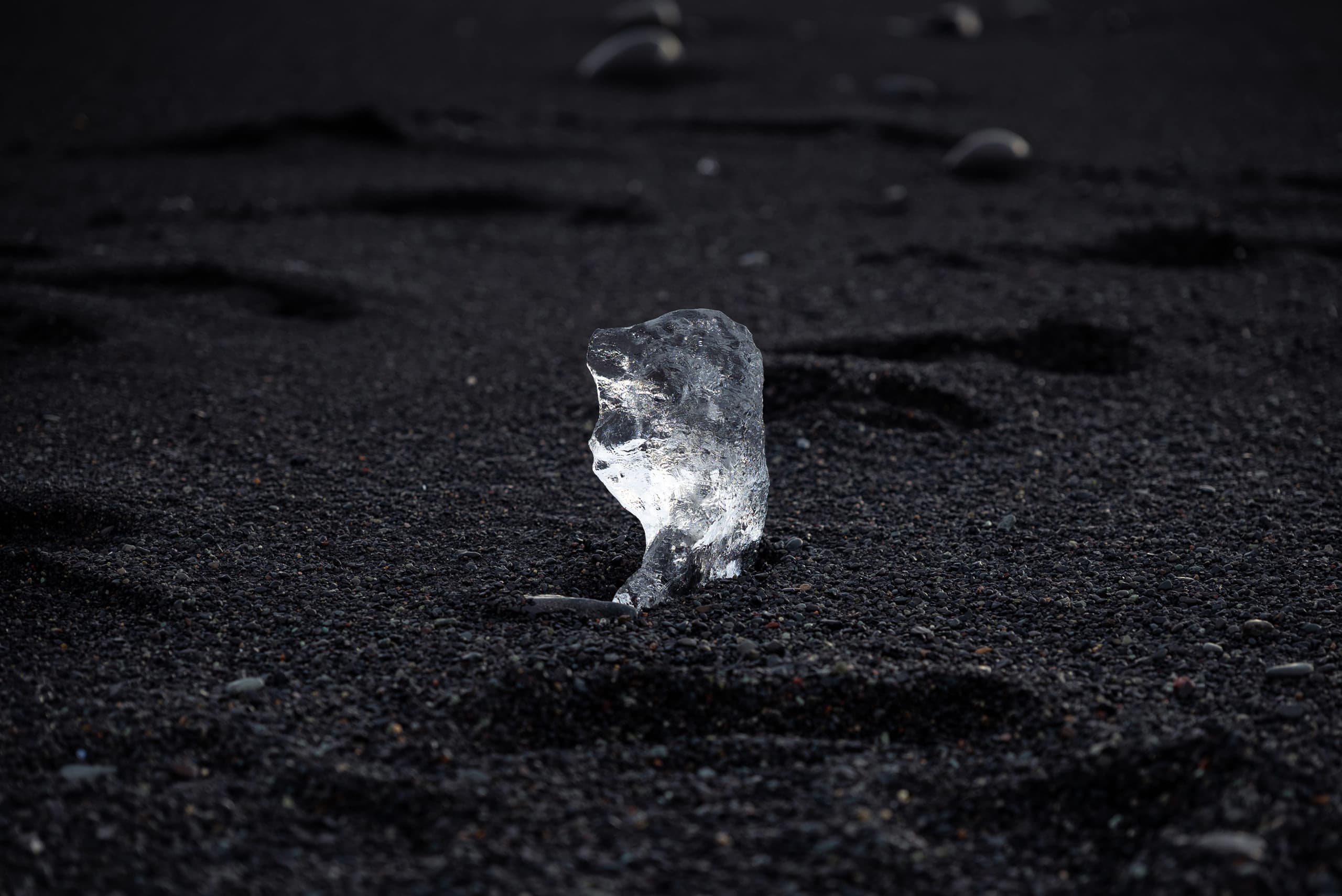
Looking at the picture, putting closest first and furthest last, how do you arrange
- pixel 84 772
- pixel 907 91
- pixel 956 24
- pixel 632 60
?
1. pixel 84 772
2. pixel 907 91
3. pixel 632 60
4. pixel 956 24

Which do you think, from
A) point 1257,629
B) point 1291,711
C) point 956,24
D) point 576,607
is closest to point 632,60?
point 956,24

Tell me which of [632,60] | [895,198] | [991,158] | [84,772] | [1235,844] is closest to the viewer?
[1235,844]

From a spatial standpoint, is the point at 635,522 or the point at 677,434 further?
the point at 635,522

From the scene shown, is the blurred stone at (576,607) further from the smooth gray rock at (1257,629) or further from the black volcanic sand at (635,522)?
the smooth gray rock at (1257,629)

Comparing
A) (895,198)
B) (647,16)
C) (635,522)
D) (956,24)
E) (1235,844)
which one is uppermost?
(956,24)

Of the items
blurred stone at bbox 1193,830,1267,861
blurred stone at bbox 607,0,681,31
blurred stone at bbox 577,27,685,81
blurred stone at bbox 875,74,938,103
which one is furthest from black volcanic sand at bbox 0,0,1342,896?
blurred stone at bbox 607,0,681,31

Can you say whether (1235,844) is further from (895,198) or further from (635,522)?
(895,198)

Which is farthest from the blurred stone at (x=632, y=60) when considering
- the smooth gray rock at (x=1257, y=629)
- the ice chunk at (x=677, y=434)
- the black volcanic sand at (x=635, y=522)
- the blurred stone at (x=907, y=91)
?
the smooth gray rock at (x=1257, y=629)

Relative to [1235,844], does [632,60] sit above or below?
above
